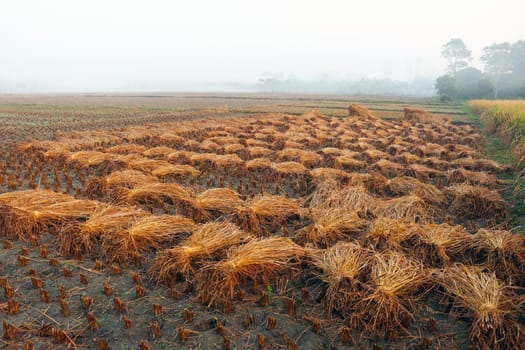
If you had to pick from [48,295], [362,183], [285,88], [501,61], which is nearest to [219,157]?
[362,183]

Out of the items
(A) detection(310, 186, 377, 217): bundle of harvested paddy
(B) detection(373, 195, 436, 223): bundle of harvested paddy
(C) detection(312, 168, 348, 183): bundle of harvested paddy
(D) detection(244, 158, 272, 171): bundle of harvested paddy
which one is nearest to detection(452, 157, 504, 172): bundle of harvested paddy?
(C) detection(312, 168, 348, 183): bundle of harvested paddy

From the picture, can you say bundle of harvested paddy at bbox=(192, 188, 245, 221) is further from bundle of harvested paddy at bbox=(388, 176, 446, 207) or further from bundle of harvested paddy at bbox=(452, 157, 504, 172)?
bundle of harvested paddy at bbox=(452, 157, 504, 172)

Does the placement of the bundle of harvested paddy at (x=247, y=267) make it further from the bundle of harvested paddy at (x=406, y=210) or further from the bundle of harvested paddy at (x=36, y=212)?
the bundle of harvested paddy at (x=36, y=212)

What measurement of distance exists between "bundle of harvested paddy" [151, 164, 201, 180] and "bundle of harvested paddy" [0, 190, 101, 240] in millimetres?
2238

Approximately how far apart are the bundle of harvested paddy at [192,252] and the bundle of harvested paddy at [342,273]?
902mm

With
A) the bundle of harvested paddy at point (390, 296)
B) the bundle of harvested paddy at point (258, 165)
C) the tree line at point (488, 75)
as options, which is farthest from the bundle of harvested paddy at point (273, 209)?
the tree line at point (488, 75)

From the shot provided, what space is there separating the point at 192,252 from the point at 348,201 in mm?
2695

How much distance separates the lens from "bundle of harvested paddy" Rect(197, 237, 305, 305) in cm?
301

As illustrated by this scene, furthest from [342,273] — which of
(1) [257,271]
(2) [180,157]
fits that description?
(2) [180,157]

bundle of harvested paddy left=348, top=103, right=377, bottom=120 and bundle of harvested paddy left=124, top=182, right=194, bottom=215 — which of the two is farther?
bundle of harvested paddy left=348, top=103, right=377, bottom=120

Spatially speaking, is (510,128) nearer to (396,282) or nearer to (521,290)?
(521,290)

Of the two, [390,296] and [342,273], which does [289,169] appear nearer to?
[342,273]

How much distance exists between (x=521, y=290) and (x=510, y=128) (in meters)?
10.7

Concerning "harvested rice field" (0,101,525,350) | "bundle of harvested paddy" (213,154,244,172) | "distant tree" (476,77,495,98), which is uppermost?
"distant tree" (476,77,495,98)
